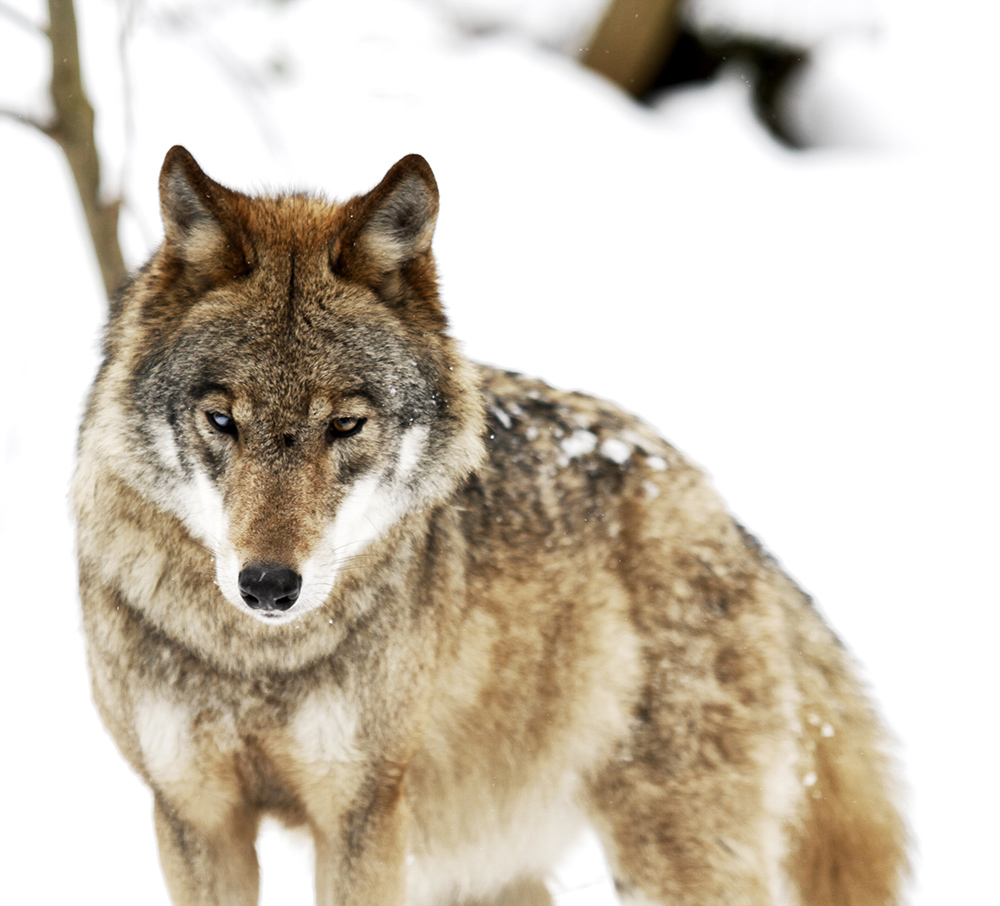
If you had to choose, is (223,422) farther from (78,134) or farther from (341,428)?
(78,134)

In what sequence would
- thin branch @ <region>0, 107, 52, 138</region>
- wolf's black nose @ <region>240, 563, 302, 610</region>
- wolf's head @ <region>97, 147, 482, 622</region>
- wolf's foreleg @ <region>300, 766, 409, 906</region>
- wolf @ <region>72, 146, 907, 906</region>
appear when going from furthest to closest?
thin branch @ <region>0, 107, 52, 138</region> < wolf's foreleg @ <region>300, 766, 409, 906</region> < wolf @ <region>72, 146, 907, 906</region> < wolf's head @ <region>97, 147, 482, 622</region> < wolf's black nose @ <region>240, 563, 302, 610</region>

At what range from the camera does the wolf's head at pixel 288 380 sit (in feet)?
8.53

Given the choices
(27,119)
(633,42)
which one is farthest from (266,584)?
(633,42)

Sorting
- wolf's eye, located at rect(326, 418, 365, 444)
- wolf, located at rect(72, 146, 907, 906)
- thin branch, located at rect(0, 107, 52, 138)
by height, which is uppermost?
thin branch, located at rect(0, 107, 52, 138)

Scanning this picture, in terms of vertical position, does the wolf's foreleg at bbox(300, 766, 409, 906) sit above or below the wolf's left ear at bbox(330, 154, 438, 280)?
below

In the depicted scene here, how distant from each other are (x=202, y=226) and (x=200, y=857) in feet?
5.48

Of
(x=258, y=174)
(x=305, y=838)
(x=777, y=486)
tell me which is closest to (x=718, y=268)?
(x=777, y=486)

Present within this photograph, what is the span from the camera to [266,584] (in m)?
2.46

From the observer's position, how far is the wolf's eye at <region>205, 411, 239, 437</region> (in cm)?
264

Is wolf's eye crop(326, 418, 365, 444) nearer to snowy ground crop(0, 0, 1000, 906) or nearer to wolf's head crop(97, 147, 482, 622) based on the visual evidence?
wolf's head crop(97, 147, 482, 622)

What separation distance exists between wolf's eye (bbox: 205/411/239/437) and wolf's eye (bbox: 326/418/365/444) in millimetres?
219

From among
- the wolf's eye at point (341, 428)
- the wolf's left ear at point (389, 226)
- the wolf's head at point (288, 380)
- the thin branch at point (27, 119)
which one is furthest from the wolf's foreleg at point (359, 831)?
the thin branch at point (27, 119)

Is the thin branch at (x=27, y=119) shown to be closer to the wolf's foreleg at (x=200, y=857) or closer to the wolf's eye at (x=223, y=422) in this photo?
the wolf's eye at (x=223, y=422)

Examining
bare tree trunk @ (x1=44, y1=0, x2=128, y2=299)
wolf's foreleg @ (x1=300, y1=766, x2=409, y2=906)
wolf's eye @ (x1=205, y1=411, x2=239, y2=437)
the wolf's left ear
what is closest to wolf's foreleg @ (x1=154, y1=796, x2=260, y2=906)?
wolf's foreleg @ (x1=300, y1=766, x2=409, y2=906)
